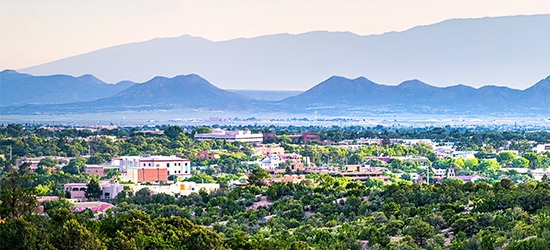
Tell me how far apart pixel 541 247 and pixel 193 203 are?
61.2 feet

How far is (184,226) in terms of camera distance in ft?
104

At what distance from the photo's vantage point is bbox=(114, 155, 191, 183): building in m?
70.9

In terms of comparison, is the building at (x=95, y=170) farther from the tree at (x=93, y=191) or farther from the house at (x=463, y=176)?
the house at (x=463, y=176)

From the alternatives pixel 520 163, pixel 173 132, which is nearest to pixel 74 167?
pixel 520 163

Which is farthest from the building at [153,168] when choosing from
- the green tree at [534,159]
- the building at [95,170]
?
the green tree at [534,159]

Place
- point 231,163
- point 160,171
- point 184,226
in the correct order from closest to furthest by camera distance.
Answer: point 184,226
point 160,171
point 231,163

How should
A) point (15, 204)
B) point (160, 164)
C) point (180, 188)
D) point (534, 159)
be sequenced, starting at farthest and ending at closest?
point (534, 159) → point (160, 164) → point (180, 188) → point (15, 204)

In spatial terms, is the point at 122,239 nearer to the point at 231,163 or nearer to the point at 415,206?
the point at 415,206

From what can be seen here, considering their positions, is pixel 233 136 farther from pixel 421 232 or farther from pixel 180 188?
pixel 421 232

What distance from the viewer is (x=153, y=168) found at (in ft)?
237

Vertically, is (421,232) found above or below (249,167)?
above

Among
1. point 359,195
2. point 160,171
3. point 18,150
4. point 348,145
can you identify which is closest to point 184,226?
point 359,195

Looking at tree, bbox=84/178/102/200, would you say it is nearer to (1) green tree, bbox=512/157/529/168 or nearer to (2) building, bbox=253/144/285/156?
(1) green tree, bbox=512/157/529/168

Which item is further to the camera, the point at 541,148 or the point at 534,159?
the point at 541,148
